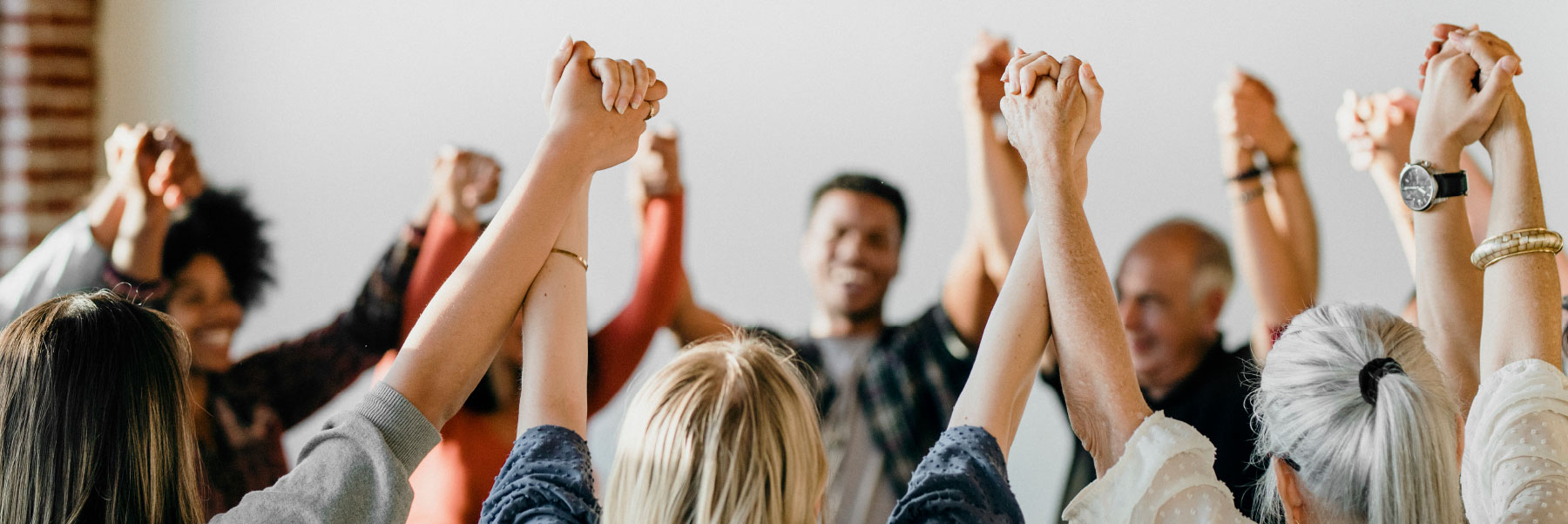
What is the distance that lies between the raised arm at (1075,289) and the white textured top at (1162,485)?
1.1 inches

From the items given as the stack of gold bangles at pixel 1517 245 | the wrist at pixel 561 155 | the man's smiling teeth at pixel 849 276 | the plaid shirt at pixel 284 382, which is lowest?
the plaid shirt at pixel 284 382

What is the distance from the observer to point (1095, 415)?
3.33 feet

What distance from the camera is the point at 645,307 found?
1.96 meters

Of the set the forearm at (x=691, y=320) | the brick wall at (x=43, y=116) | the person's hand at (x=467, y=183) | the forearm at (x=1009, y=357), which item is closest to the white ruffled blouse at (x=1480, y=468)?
the forearm at (x=1009, y=357)

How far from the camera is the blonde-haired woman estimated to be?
0.91 metres

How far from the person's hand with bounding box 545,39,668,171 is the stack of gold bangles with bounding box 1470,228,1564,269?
→ 39.3 inches

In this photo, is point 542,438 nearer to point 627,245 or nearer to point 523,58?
point 627,245

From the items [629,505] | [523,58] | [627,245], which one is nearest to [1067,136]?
[629,505]

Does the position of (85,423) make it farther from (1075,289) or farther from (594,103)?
(1075,289)

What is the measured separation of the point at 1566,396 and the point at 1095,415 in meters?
0.55

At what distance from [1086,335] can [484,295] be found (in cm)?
60

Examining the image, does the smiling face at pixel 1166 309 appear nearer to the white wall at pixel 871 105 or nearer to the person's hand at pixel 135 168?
the white wall at pixel 871 105

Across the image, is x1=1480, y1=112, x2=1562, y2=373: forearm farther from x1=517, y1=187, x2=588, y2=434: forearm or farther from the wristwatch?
x1=517, y1=187, x2=588, y2=434: forearm

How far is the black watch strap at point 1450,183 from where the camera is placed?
1291mm
